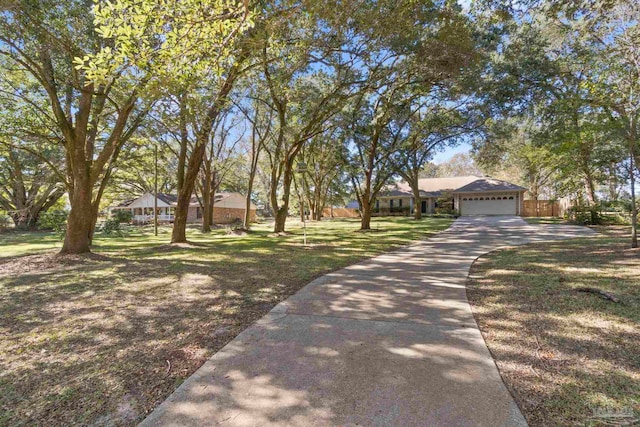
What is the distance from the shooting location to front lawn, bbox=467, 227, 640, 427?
2.13m

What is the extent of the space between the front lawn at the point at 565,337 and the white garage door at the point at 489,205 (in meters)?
27.1

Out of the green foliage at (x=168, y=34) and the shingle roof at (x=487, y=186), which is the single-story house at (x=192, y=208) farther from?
the green foliage at (x=168, y=34)

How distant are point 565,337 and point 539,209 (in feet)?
106

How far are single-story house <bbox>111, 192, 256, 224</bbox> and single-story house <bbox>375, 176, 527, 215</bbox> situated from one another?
17002mm

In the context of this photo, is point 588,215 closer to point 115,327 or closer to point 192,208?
point 115,327

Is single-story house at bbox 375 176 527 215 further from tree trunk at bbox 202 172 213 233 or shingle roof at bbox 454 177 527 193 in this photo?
tree trunk at bbox 202 172 213 233

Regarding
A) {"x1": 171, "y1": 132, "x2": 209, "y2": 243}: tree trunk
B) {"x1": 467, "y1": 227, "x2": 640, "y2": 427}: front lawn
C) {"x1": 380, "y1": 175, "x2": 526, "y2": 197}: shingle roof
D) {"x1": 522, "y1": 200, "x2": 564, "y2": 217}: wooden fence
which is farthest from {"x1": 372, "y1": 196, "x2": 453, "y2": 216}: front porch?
{"x1": 467, "y1": 227, "x2": 640, "y2": 427}: front lawn

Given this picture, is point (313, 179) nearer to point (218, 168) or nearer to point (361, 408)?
point (218, 168)

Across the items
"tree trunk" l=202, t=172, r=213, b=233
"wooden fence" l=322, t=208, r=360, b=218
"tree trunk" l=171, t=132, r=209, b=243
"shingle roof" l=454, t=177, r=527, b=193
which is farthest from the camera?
"wooden fence" l=322, t=208, r=360, b=218

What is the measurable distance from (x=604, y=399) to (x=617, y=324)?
171 centimetres

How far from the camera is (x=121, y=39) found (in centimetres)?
333

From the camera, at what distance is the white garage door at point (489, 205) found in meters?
30.4

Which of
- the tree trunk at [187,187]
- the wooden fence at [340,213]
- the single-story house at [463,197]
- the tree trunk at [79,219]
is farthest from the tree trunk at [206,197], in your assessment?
the wooden fence at [340,213]

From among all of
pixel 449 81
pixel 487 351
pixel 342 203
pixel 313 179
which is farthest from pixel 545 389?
pixel 342 203
